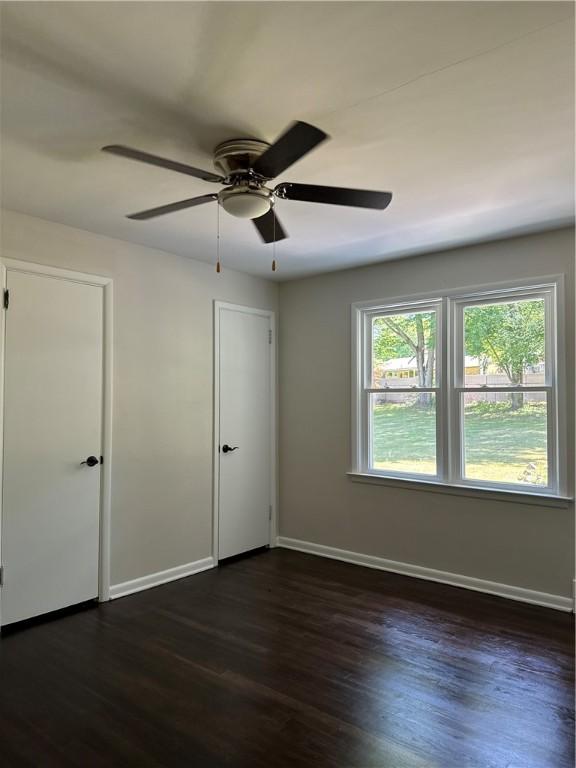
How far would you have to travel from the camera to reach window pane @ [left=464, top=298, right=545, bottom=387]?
3.72m

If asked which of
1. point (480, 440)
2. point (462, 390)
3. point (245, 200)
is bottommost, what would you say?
point (480, 440)

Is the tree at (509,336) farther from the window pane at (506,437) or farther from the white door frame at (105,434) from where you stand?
the white door frame at (105,434)

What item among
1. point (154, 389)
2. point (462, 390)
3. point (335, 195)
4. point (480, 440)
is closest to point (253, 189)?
point (335, 195)

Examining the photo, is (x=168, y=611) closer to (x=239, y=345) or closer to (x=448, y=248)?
(x=239, y=345)

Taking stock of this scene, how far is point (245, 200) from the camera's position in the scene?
229 cm

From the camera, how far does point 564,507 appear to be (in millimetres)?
3486

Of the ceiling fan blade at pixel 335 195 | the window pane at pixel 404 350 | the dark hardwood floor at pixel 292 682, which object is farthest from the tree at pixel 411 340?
the ceiling fan blade at pixel 335 195

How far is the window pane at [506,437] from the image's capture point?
12.1 feet

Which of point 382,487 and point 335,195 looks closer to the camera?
point 335,195

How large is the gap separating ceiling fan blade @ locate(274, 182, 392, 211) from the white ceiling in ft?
0.89

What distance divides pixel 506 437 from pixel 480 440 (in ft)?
0.64

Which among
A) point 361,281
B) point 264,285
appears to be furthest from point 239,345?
point 361,281

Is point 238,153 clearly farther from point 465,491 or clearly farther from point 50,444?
point 465,491

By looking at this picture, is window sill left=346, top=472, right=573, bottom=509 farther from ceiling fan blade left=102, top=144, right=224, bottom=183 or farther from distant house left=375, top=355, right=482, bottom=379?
ceiling fan blade left=102, top=144, right=224, bottom=183
